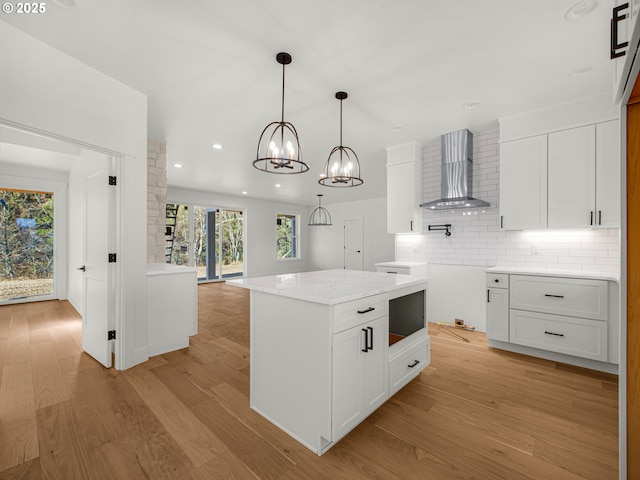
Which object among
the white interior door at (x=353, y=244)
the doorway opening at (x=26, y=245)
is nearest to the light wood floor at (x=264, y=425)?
the doorway opening at (x=26, y=245)

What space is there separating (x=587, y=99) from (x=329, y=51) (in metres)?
2.94

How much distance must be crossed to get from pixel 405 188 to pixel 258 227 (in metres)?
5.94

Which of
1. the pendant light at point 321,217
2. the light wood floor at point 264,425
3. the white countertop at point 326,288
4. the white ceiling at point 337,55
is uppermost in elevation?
the white ceiling at point 337,55

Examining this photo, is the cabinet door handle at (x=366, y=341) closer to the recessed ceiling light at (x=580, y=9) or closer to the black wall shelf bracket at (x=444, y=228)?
the recessed ceiling light at (x=580, y=9)

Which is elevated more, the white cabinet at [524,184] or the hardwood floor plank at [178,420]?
the white cabinet at [524,184]

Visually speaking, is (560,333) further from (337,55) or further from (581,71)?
(337,55)

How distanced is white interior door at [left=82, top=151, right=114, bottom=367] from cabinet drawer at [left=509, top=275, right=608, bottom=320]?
14.1ft

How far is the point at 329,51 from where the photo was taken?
230 centimetres

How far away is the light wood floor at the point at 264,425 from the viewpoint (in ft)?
5.01

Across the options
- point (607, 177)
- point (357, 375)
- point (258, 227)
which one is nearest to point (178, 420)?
point (357, 375)

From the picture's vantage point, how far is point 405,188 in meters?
4.51

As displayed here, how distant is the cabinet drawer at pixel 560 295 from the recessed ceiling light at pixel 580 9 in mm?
2270

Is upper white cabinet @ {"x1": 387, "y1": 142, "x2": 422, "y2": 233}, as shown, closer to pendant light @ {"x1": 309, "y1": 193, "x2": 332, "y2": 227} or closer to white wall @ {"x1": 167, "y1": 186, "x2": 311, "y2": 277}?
pendant light @ {"x1": 309, "y1": 193, "x2": 332, "y2": 227}

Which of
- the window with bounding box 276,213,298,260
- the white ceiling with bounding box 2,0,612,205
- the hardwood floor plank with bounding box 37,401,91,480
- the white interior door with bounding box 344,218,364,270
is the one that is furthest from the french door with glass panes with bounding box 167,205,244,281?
the hardwood floor plank with bounding box 37,401,91,480
